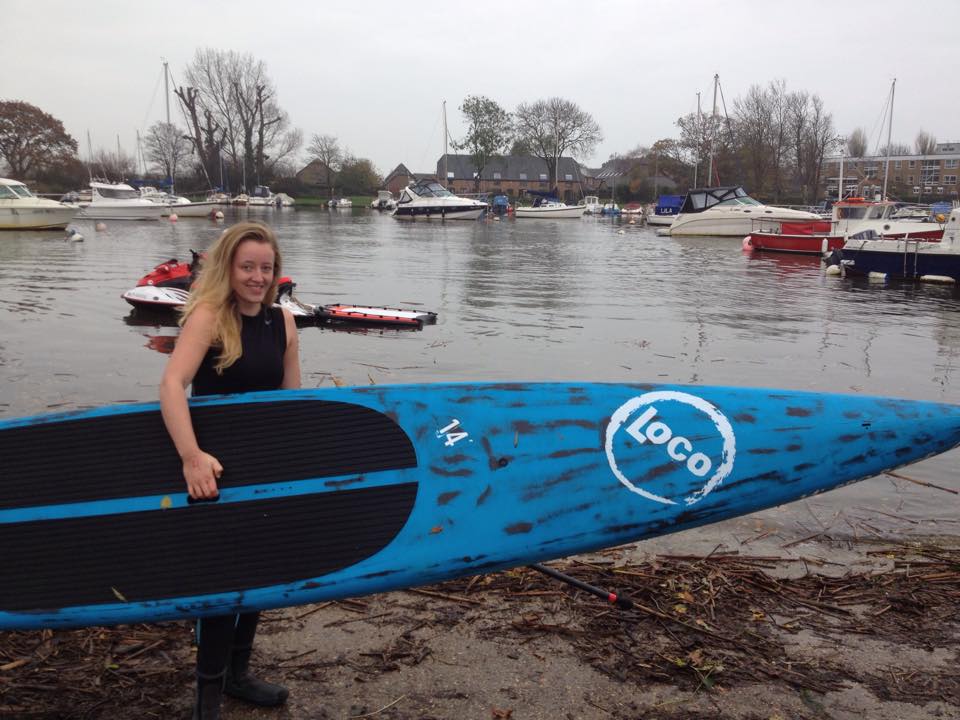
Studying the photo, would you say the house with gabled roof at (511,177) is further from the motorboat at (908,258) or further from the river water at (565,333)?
the motorboat at (908,258)

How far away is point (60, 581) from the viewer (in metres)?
2.56

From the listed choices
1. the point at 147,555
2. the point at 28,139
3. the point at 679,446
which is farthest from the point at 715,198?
the point at 28,139

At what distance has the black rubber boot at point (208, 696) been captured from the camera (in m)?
2.39

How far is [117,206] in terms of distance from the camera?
46.2 meters

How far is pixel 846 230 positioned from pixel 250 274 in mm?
30248

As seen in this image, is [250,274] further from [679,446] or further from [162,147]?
[162,147]

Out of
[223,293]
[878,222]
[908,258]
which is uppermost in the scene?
[878,222]

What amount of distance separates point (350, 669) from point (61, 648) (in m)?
1.20

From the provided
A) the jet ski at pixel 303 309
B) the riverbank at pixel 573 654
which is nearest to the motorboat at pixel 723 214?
the jet ski at pixel 303 309

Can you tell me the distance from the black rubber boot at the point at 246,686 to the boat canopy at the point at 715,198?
140 ft

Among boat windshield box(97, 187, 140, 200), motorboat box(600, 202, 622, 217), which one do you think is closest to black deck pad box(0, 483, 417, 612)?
boat windshield box(97, 187, 140, 200)

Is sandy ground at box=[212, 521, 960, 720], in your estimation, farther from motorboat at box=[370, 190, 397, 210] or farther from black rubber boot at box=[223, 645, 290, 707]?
motorboat at box=[370, 190, 397, 210]

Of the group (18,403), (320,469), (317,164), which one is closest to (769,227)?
(18,403)

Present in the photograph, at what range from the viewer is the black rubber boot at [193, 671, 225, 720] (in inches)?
94.3
